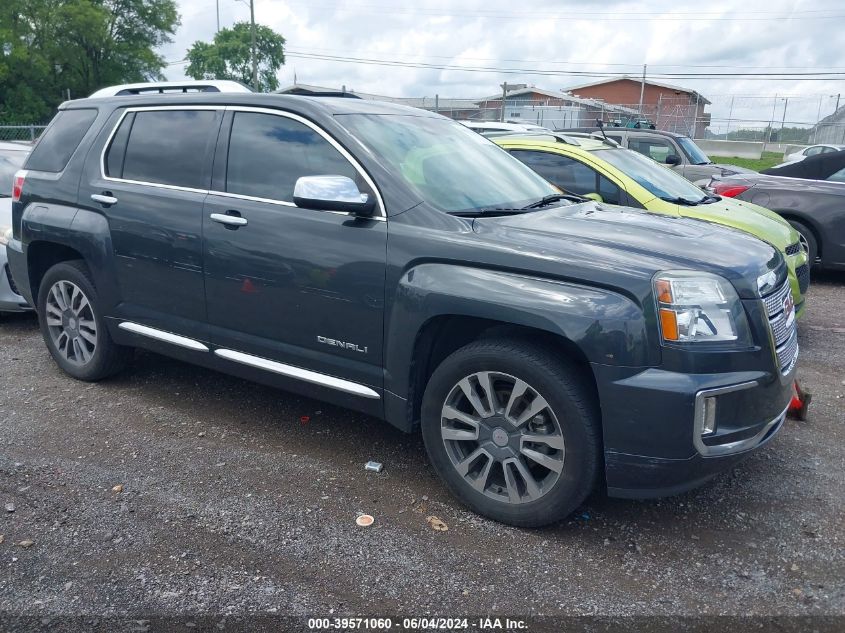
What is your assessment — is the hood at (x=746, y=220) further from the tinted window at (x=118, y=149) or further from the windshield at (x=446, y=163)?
the tinted window at (x=118, y=149)

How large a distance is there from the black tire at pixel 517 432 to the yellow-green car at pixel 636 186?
3334mm

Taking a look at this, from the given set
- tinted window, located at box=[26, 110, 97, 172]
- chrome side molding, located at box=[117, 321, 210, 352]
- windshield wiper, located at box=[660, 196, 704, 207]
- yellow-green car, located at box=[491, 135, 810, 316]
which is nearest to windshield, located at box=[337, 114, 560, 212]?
chrome side molding, located at box=[117, 321, 210, 352]

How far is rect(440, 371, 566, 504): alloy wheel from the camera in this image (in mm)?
3184

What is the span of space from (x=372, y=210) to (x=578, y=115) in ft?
115

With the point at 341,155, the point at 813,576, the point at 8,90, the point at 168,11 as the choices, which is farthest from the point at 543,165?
the point at 168,11

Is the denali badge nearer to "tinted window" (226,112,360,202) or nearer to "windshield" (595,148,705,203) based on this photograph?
"tinted window" (226,112,360,202)

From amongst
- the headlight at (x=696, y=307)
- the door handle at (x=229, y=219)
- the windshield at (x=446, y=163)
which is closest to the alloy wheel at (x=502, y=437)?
the headlight at (x=696, y=307)

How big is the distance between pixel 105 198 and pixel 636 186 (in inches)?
178

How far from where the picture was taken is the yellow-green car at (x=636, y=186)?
6.29 m

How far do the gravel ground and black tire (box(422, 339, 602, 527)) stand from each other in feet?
0.49

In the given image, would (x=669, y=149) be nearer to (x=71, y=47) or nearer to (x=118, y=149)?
(x=118, y=149)

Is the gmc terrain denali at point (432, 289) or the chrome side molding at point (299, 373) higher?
the gmc terrain denali at point (432, 289)

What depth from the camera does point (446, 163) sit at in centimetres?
404

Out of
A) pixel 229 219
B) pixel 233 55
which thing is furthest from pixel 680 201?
pixel 233 55
